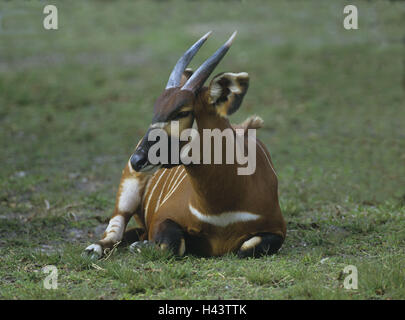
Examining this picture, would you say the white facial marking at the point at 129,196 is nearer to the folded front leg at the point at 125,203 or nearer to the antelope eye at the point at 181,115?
the folded front leg at the point at 125,203

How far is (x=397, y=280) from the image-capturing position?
425 centimetres

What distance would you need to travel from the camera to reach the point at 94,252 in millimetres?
5223

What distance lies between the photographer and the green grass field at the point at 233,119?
4.55 m

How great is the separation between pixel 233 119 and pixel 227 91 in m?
5.97

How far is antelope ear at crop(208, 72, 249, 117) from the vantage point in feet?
15.4

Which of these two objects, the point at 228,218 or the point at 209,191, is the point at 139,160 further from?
the point at 228,218

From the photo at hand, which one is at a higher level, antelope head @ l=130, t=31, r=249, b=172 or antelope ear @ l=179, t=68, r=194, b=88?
antelope ear @ l=179, t=68, r=194, b=88

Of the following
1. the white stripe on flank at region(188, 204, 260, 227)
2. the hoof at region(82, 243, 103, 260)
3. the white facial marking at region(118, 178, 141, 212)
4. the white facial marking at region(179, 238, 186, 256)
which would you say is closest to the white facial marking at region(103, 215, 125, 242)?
the white facial marking at region(118, 178, 141, 212)

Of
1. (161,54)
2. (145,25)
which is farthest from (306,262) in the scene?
(145,25)

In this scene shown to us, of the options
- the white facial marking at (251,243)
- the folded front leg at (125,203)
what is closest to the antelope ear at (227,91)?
the white facial marking at (251,243)

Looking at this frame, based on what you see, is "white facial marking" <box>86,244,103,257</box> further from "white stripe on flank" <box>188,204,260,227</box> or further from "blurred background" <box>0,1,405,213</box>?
"blurred background" <box>0,1,405,213</box>

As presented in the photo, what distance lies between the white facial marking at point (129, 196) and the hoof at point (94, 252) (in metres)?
0.56
